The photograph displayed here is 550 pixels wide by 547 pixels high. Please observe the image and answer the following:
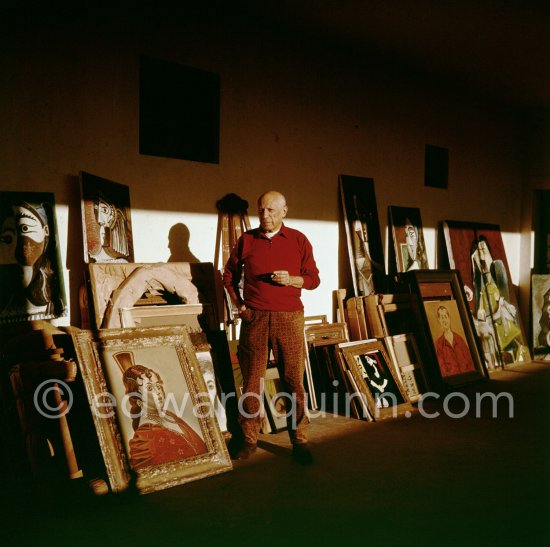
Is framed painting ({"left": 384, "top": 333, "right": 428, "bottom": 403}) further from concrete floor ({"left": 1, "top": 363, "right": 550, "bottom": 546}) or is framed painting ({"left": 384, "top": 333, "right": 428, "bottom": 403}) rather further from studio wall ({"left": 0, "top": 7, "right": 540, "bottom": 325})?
concrete floor ({"left": 1, "top": 363, "right": 550, "bottom": 546})

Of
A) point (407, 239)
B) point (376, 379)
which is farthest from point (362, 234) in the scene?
point (376, 379)

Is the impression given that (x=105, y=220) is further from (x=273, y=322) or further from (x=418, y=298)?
(x=418, y=298)

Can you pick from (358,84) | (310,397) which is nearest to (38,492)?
(310,397)

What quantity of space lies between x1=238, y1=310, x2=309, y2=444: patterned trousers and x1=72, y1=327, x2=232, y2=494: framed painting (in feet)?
0.99

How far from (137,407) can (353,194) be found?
354 cm

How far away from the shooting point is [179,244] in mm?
4773

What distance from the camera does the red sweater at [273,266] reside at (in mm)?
3889

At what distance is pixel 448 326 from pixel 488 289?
176cm

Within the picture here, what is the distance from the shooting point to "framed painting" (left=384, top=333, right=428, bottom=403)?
18.3 ft

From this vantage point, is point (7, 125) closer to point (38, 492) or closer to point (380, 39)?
point (38, 492)

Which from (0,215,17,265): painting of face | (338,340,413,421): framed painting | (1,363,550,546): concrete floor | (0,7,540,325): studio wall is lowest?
(1,363,550,546): concrete floor

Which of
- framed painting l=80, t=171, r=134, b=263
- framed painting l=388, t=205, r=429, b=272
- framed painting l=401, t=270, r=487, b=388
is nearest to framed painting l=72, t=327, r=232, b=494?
framed painting l=80, t=171, r=134, b=263

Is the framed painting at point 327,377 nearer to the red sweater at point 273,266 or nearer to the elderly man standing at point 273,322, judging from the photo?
the elderly man standing at point 273,322

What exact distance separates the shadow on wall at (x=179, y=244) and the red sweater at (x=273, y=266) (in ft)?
2.70
